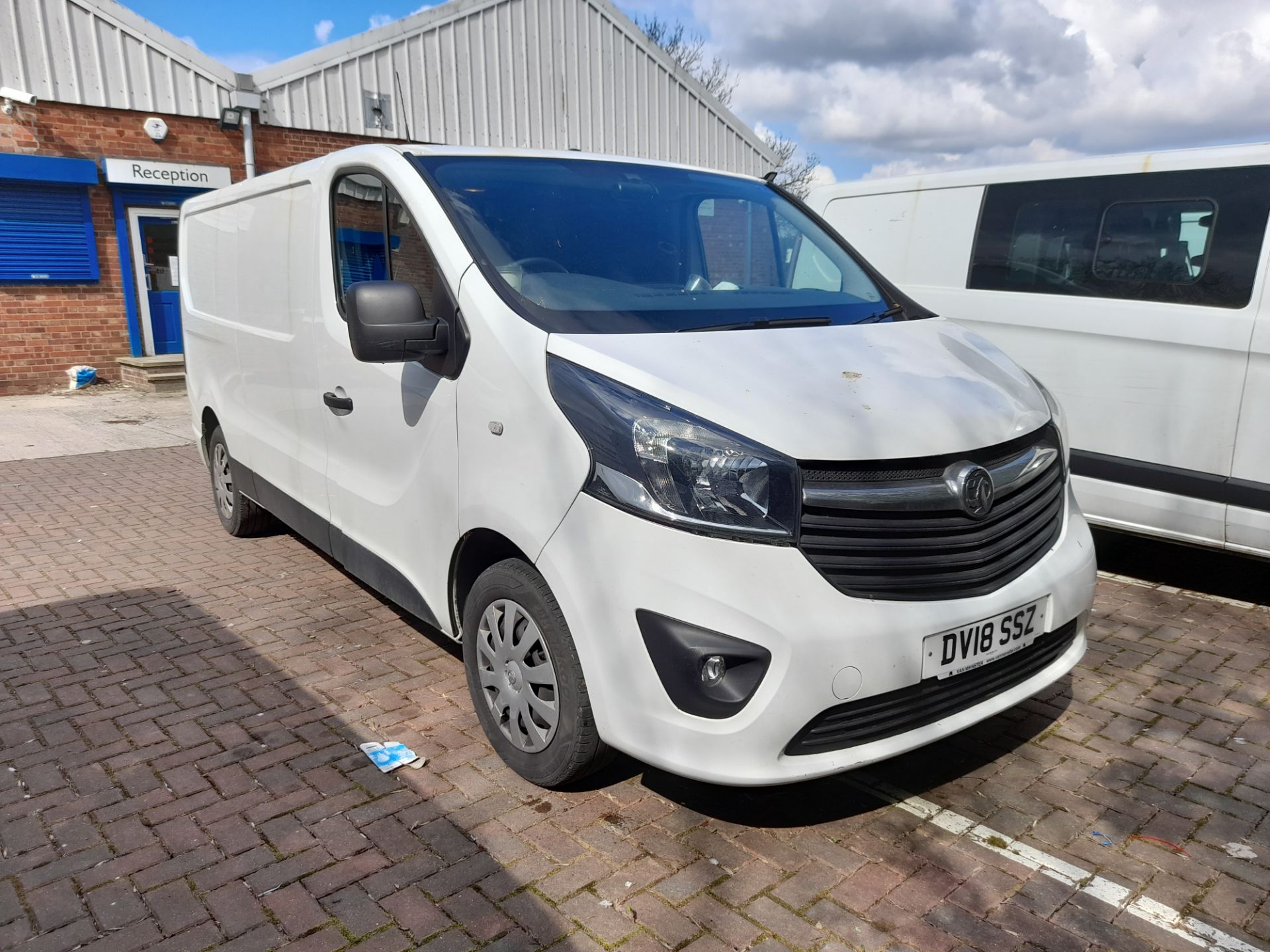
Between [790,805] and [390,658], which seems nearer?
[790,805]

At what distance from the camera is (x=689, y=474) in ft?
8.14

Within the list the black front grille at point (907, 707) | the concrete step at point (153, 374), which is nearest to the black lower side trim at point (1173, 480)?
the black front grille at point (907, 707)

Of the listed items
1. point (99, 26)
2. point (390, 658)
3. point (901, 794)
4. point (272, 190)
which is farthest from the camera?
point (99, 26)

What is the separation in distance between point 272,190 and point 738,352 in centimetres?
285

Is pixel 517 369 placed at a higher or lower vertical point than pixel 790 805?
higher

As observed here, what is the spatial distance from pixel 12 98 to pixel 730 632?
13102mm

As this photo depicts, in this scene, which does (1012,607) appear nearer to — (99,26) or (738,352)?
(738,352)

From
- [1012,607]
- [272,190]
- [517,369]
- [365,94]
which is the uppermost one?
[365,94]

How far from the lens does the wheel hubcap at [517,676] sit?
114 inches

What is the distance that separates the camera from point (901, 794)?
311 cm

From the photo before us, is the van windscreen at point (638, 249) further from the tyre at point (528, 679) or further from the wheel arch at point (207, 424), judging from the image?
the wheel arch at point (207, 424)

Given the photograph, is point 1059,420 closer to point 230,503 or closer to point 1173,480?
point 1173,480

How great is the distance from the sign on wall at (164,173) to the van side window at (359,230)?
10.7 m

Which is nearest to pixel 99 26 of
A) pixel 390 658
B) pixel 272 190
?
pixel 272 190
